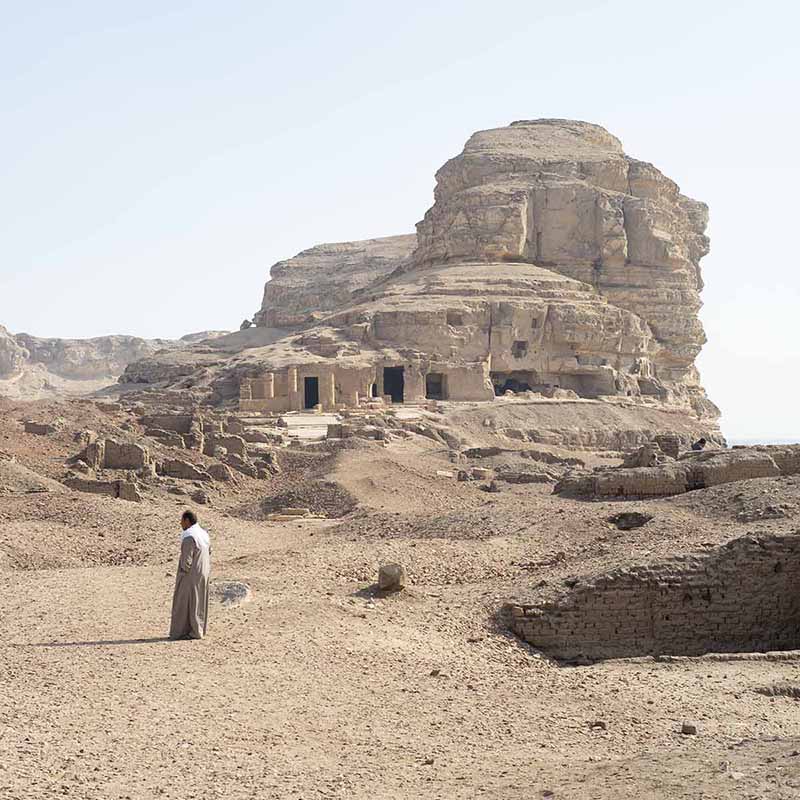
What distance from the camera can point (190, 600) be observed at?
10.2 m

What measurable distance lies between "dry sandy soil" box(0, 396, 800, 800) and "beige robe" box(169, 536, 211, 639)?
0.57 feet

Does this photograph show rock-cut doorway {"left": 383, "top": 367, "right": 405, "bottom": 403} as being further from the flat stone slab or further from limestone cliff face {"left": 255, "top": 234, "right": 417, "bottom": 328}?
the flat stone slab

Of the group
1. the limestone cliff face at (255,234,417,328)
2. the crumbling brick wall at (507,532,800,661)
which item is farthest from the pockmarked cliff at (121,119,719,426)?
the crumbling brick wall at (507,532,800,661)

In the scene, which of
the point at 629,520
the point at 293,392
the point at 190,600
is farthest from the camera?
the point at 293,392

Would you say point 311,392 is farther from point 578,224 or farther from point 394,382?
point 578,224

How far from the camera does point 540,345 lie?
55.5 m

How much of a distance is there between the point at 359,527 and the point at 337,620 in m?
7.38

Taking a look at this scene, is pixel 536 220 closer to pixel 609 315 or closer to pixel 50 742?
pixel 609 315

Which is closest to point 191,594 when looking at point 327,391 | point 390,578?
point 390,578

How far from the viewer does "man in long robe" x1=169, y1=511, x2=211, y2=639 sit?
10219mm

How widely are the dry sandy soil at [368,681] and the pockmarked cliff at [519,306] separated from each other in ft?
99.5

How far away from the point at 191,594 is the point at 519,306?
45521 mm

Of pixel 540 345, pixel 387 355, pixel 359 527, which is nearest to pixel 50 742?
pixel 359 527

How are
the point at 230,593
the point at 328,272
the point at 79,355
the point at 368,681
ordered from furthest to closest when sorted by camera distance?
the point at 328,272
the point at 79,355
the point at 230,593
the point at 368,681
